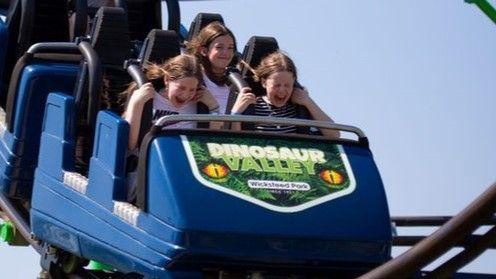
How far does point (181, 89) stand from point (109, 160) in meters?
0.45

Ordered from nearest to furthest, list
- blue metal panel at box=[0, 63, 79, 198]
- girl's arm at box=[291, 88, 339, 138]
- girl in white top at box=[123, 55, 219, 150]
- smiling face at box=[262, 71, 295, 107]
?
girl in white top at box=[123, 55, 219, 150], smiling face at box=[262, 71, 295, 107], girl's arm at box=[291, 88, 339, 138], blue metal panel at box=[0, 63, 79, 198]

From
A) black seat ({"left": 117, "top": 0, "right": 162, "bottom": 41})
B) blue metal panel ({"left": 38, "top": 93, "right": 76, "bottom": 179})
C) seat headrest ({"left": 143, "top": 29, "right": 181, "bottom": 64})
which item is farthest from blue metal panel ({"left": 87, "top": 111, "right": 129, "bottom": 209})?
black seat ({"left": 117, "top": 0, "right": 162, "bottom": 41})

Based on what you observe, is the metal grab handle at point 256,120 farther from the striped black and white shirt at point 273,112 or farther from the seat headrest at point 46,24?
the seat headrest at point 46,24

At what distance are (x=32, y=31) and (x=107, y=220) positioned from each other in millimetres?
2098

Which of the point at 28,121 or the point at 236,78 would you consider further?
the point at 28,121

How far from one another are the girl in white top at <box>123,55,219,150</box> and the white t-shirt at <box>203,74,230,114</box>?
17.6 inches

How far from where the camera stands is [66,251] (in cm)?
796

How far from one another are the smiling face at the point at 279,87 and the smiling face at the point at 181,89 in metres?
0.36

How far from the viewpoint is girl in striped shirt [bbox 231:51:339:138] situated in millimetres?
7430

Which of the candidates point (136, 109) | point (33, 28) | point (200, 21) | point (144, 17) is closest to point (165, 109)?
point (136, 109)

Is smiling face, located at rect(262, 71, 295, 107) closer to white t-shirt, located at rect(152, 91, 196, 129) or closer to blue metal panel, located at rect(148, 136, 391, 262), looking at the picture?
white t-shirt, located at rect(152, 91, 196, 129)

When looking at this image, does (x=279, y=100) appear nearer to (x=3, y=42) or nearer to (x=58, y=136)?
(x=58, y=136)

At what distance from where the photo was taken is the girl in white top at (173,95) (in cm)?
719

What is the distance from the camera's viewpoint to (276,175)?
270 inches
